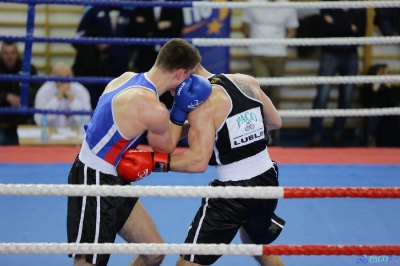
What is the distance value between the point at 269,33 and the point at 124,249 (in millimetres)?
4631

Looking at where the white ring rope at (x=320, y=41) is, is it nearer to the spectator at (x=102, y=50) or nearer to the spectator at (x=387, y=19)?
the spectator at (x=102, y=50)

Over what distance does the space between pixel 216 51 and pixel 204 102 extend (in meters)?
3.41

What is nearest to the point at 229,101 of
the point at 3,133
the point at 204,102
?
the point at 204,102

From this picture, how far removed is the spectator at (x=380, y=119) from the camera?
23.1ft

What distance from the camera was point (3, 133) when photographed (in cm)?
718

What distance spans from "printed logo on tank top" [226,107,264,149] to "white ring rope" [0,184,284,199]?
681 mm

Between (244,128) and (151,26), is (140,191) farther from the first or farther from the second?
(151,26)

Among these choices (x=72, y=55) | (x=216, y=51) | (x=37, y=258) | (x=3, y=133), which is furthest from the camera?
(x=72, y=55)

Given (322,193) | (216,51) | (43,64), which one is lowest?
(43,64)

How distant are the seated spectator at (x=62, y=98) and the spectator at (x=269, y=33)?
191 cm

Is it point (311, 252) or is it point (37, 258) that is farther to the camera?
point (37, 258)

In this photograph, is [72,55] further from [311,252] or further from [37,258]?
[311,252]

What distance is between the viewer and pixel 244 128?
316 centimetres

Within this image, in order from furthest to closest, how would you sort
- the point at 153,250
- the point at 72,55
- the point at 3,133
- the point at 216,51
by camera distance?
the point at 72,55
the point at 3,133
the point at 216,51
the point at 153,250
